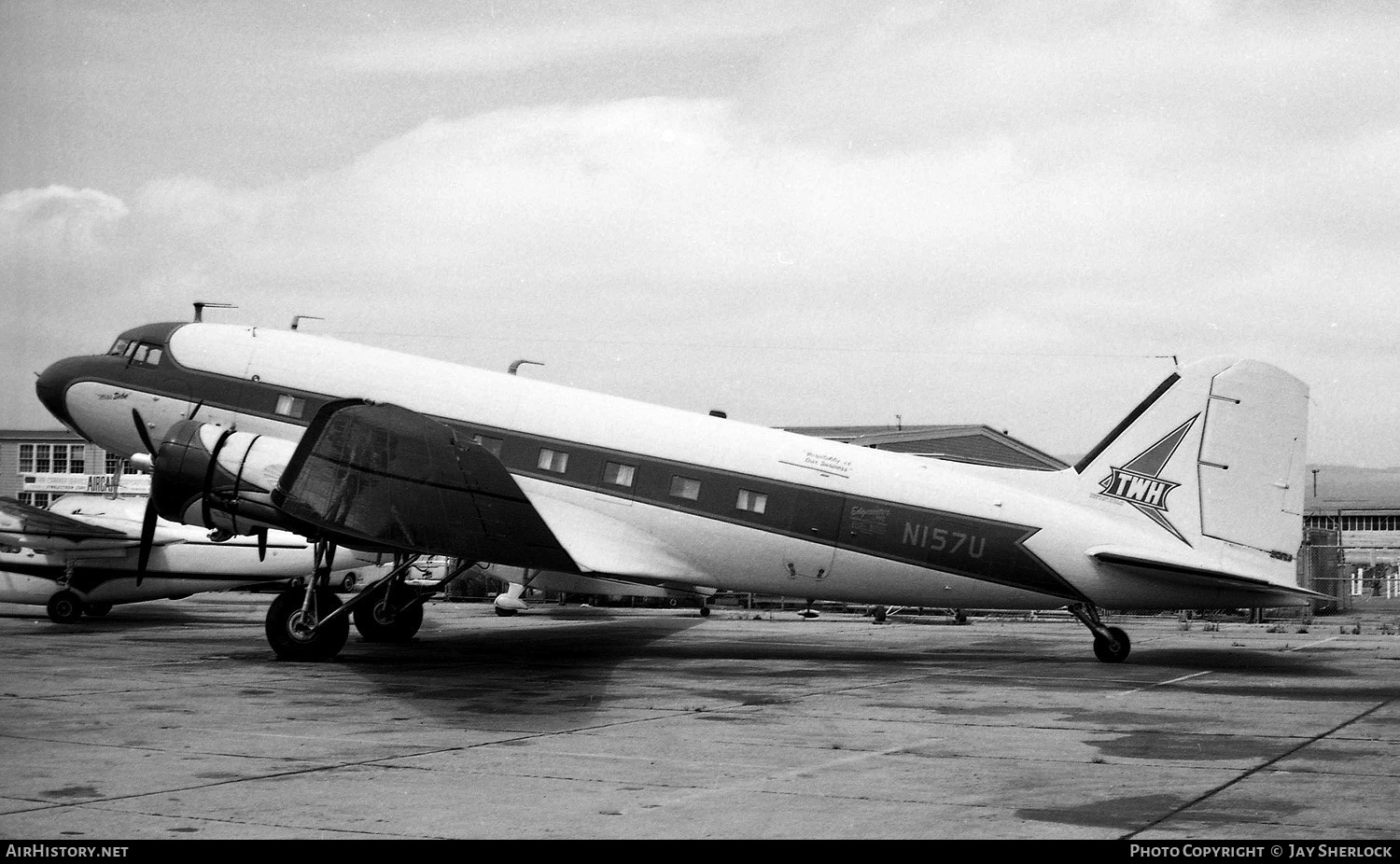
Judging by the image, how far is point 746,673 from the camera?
53.4ft

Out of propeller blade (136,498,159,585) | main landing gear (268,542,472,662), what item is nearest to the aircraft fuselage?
propeller blade (136,498,159,585)

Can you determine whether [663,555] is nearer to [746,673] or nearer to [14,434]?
[746,673]

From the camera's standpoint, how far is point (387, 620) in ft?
68.3

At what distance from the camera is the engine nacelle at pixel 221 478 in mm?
16375

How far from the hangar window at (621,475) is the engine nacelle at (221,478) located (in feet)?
14.9

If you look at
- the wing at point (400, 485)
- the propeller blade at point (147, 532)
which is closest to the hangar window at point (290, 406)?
the propeller blade at point (147, 532)

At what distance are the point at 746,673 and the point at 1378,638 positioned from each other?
47.9ft

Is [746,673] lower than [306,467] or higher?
lower

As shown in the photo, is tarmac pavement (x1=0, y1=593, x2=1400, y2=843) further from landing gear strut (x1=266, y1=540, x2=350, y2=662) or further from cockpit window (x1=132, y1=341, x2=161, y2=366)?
cockpit window (x1=132, y1=341, x2=161, y2=366)

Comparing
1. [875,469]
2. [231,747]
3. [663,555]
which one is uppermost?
[875,469]

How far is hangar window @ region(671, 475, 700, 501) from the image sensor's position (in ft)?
58.5

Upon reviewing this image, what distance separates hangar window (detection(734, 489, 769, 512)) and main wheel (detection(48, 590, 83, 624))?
1773 cm

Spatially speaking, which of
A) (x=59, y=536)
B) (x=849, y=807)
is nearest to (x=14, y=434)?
(x=59, y=536)

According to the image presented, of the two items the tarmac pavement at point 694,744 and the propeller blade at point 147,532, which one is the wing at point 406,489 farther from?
the propeller blade at point 147,532
